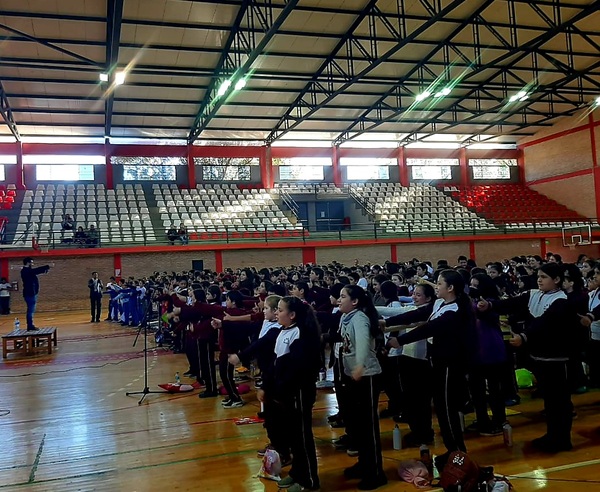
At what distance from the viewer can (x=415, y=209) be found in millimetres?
26719

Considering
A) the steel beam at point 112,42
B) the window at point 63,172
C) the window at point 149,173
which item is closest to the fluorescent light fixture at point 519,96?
Answer: the steel beam at point 112,42

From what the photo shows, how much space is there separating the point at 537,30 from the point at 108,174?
19.5m

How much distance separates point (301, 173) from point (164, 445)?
23.9m

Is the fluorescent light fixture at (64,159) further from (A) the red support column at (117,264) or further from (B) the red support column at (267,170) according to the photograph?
(B) the red support column at (267,170)

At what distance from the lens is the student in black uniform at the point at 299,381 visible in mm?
3709

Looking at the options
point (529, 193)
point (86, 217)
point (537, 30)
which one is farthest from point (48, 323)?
point (529, 193)

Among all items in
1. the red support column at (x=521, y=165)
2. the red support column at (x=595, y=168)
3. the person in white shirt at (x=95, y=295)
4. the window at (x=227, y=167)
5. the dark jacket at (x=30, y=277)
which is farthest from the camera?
the red support column at (x=521, y=165)

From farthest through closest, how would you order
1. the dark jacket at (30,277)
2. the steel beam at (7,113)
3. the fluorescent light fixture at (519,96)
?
the fluorescent light fixture at (519,96), the steel beam at (7,113), the dark jacket at (30,277)

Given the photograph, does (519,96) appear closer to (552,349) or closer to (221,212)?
(221,212)

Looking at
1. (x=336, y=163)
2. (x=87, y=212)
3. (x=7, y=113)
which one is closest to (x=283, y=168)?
(x=336, y=163)

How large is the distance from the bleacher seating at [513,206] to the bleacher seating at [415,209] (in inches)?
38.3

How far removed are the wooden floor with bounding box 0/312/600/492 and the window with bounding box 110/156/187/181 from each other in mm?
18608

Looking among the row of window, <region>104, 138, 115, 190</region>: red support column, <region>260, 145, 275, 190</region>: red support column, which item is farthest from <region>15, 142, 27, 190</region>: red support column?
<region>260, 145, 275, 190</region>: red support column

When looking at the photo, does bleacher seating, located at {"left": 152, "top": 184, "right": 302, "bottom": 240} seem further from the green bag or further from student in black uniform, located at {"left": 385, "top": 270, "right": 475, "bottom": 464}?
student in black uniform, located at {"left": 385, "top": 270, "right": 475, "bottom": 464}
